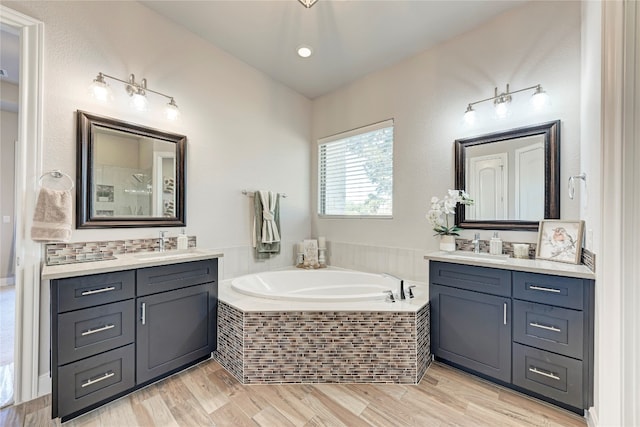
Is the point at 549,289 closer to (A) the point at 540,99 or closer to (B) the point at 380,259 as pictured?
(A) the point at 540,99

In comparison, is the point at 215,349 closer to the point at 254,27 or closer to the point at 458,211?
the point at 458,211

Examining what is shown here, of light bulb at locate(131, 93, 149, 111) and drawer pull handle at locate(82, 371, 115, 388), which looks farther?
light bulb at locate(131, 93, 149, 111)

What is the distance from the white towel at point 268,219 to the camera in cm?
296

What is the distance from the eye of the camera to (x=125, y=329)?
1716 mm

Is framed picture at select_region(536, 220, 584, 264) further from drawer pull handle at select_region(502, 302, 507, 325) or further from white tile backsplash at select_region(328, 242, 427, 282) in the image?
white tile backsplash at select_region(328, 242, 427, 282)

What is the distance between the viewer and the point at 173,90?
2391 millimetres

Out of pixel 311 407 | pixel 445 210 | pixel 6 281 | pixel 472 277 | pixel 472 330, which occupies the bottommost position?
pixel 311 407

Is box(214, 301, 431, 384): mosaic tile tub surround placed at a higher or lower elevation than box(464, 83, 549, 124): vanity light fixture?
lower

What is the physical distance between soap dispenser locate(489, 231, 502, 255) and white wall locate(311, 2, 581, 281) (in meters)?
0.09

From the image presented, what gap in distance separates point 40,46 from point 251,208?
75.4 inches

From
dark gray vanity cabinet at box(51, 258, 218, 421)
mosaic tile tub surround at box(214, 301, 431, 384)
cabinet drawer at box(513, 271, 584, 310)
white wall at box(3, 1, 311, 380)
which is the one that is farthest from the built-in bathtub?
white wall at box(3, 1, 311, 380)

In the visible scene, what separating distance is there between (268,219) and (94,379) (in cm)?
183

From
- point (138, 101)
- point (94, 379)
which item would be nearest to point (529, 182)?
point (138, 101)

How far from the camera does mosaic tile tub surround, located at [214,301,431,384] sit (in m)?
1.91
